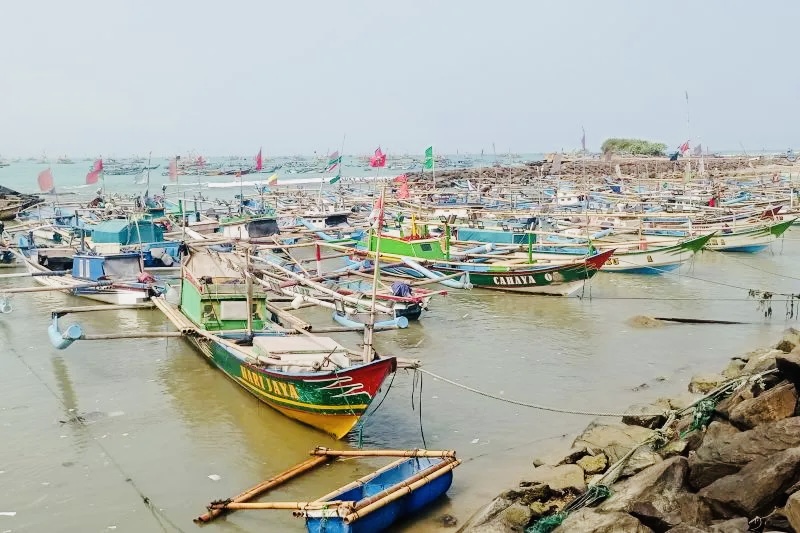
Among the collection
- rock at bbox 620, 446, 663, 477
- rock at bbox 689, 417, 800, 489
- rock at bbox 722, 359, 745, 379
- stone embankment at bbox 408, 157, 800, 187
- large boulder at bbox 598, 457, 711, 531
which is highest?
stone embankment at bbox 408, 157, 800, 187

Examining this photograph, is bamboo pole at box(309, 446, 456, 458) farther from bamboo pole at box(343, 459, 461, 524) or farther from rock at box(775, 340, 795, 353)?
rock at box(775, 340, 795, 353)

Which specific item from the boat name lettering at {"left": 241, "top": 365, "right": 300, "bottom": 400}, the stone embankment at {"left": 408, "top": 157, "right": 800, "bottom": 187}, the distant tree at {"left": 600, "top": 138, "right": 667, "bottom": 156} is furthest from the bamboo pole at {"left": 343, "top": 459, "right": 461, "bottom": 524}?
the distant tree at {"left": 600, "top": 138, "right": 667, "bottom": 156}

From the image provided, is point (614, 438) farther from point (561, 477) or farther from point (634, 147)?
point (634, 147)

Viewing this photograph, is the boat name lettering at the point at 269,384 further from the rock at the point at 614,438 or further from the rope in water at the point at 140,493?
the rock at the point at 614,438

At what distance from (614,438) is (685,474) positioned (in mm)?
2910

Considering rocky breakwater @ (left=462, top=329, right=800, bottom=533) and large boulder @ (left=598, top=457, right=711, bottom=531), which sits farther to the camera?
large boulder @ (left=598, top=457, right=711, bottom=531)

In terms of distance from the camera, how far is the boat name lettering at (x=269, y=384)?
13.0 metres

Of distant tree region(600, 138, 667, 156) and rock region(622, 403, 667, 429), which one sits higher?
distant tree region(600, 138, 667, 156)

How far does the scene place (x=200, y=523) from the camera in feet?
34.0

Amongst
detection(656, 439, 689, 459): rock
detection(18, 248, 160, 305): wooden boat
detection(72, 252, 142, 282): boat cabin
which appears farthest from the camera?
detection(72, 252, 142, 282): boat cabin

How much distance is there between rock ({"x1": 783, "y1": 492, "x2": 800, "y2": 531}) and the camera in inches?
258

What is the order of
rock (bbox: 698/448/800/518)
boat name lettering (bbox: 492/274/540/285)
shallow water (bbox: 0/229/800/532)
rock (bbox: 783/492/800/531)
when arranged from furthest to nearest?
boat name lettering (bbox: 492/274/540/285) → shallow water (bbox: 0/229/800/532) → rock (bbox: 698/448/800/518) → rock (bbox: 783/492/800/531)

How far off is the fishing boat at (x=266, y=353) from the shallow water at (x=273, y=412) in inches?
24.4

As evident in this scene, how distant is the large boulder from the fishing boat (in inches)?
174
